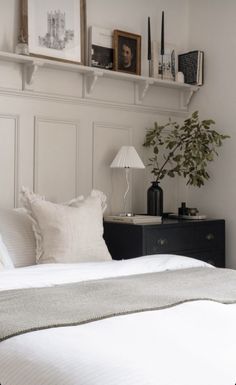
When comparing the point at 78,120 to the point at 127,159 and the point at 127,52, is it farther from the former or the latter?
the point at 127,52

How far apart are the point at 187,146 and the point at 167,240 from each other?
73cm

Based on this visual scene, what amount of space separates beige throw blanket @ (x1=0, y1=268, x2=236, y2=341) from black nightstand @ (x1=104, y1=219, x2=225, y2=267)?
92cm

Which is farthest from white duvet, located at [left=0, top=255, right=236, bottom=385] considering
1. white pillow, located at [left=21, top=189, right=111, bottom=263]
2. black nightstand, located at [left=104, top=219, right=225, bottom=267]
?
black nightstand, located at [left=104, top=219, right=225, bottom=267]

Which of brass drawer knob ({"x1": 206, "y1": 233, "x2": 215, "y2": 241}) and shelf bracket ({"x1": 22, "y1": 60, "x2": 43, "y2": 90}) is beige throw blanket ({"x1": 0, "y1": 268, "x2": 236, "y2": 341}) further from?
shelf bracket ({"x1": 22, "y1": 60, "x2": 43, "y2": 90})

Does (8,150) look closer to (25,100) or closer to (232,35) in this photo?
(25,100)

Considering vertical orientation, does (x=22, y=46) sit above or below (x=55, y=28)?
below

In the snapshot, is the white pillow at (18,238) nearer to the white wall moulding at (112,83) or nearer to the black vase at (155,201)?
the white wall moulding at (112,83)

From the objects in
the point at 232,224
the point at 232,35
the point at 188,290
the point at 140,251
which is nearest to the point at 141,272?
the point at 188,290

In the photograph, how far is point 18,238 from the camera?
2898 mm

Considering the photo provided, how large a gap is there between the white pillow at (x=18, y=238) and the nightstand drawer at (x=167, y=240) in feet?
2.58

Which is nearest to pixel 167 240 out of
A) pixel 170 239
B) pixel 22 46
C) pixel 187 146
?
pixel 170 239

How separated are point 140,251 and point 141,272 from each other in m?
0.80

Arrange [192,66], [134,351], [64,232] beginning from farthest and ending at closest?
[192,66] < [64,232] < [134,351]

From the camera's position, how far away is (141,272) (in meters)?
2.62
